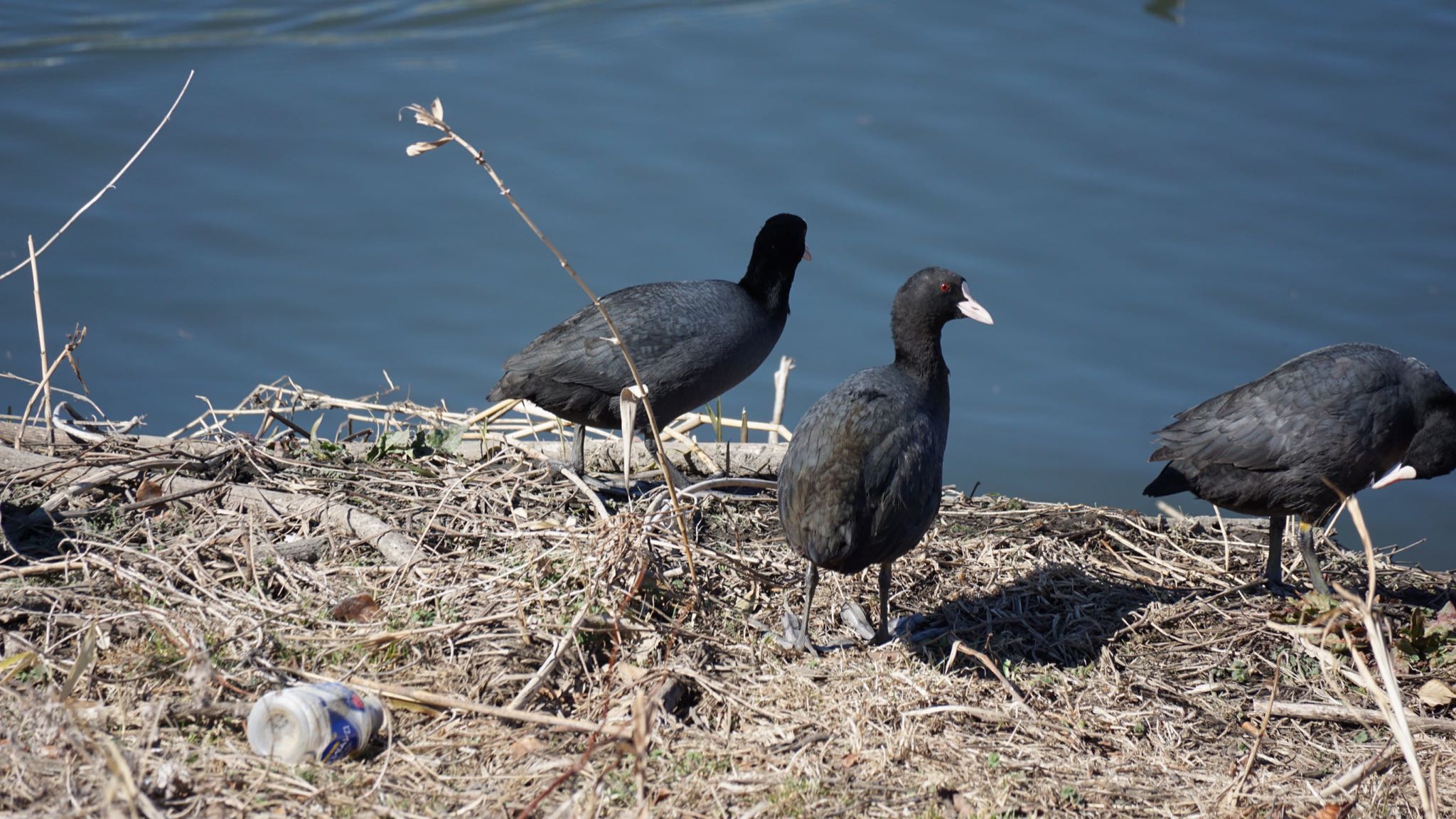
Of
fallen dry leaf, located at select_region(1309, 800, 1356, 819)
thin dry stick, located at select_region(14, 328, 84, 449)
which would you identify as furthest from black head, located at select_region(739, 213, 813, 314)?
fallen dry leaf, located at select_region(1309, 800, 1356, 819)

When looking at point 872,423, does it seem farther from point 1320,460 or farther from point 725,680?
point 1320,460

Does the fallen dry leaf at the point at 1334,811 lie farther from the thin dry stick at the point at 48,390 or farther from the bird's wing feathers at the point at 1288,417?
the thin dry stick at the point at 48,390

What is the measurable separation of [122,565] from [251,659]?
75cm

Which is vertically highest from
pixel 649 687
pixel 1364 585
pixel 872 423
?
pixel 872 423

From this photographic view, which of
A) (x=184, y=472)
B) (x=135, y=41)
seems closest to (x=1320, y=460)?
(x=184, y=472)

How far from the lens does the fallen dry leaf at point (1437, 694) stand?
145 inches

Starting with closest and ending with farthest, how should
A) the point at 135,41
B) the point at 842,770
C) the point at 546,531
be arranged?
the point at 842,770
the point at 546,531
the point at 135,41

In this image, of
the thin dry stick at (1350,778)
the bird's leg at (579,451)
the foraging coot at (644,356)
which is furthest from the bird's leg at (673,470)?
the thin dry stick at (1350,778)

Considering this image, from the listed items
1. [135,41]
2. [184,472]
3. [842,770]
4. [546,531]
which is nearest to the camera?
[842,770]

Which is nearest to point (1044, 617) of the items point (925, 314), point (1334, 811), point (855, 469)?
point (855, 469)

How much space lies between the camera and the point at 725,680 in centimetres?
347

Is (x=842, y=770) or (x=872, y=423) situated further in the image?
(x=872, y=423)

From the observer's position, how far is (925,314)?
14.0 ft

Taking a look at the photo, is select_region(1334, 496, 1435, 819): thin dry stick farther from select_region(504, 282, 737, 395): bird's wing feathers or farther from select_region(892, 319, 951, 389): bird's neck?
select_region(504, 282, 737, 395): bird's wing feathers
